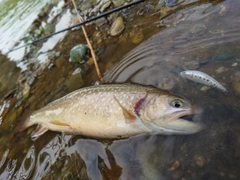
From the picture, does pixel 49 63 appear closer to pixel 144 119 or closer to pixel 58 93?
pixel 58 93

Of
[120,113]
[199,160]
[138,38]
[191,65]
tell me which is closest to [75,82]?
[138,38]

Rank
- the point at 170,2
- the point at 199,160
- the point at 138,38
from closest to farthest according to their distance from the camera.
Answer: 1. the point at 199,160
2. the point at 138,38
3. the point at 170,2

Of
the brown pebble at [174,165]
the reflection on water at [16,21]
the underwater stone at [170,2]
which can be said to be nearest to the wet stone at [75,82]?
the underwater stone at [170,2]

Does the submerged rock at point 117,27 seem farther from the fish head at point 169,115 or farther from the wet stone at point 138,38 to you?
the fish head at point 169,115

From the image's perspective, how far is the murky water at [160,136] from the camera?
8.55 ft

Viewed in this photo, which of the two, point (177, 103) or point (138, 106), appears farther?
point (138, 106)

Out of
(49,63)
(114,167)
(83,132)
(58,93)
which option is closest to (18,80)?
(49,63)

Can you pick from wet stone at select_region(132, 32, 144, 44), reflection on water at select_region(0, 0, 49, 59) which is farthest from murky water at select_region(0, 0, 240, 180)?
reflection on water at select_region(0, 0, 49, 59)

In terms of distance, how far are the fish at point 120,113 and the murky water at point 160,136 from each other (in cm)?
14

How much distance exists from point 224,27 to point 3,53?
8.54m

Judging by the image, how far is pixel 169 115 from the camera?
282 centimetres

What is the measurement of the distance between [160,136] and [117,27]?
331cm

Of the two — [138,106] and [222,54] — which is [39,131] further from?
[222,54]

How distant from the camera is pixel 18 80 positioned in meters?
6.66
